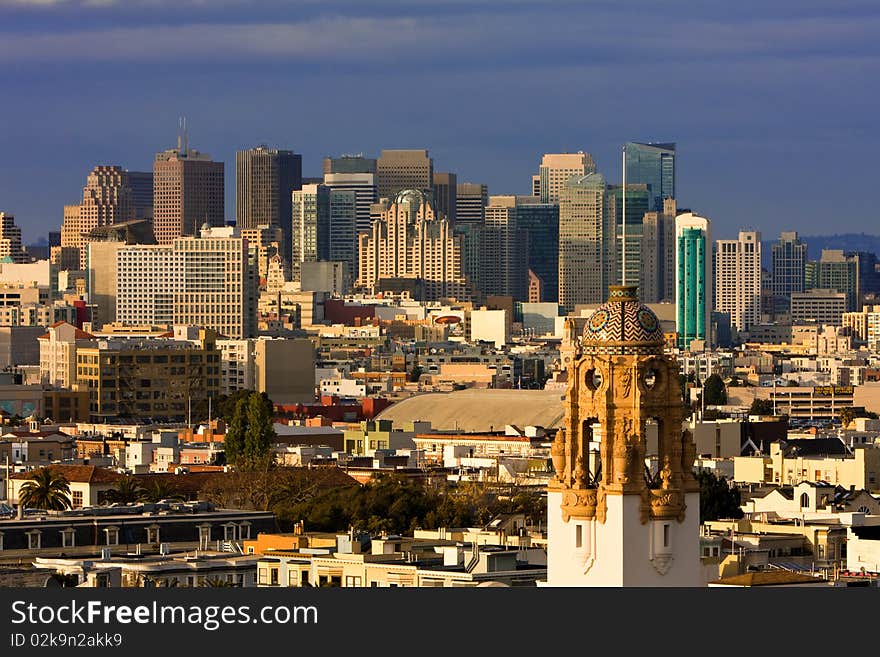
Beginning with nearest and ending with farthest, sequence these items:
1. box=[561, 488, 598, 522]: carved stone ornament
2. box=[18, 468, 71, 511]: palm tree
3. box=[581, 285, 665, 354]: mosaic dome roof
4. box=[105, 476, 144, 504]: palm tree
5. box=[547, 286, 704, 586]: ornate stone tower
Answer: box=[547, 286, 704, 586]: ornate stone tower, box=[561, 488, 598, 522]: carved stone ornament, box=[581, 285, 665, 354]: mosaic dome roof, box=[18, 468, 71, 511]: palm tree, box=[105, 476, 144, 504]: palm tree

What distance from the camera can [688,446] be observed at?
1316 inches

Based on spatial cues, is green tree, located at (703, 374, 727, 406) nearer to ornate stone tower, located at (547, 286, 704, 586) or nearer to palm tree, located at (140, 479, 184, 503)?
palm tree, located at (140, 479, 184, 503)

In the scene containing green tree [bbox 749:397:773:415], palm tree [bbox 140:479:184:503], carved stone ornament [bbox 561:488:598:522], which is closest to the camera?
carved stone ornament [bbox 561:488:598:522]

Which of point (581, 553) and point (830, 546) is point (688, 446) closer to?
point (581, 553)

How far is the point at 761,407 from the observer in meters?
169

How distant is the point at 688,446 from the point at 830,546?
104 feet

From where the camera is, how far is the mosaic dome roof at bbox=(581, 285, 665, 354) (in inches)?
1316

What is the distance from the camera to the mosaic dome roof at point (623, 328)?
3344 centimetres

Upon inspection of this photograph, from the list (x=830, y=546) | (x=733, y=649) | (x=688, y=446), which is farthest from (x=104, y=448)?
(x=733, y=649)

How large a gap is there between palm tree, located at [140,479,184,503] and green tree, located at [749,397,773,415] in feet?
254

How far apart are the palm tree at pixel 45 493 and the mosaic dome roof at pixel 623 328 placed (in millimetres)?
39632

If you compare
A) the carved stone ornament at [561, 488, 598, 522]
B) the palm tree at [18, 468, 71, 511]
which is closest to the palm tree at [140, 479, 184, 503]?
the palm tree at [18, 468, 71, 511]

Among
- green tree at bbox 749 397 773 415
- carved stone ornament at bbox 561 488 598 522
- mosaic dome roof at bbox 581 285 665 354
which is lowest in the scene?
green tree at bbox 749 397 773 415

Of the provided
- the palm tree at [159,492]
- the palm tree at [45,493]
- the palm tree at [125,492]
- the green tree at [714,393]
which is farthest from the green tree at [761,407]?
the palm tree at [45,493]
